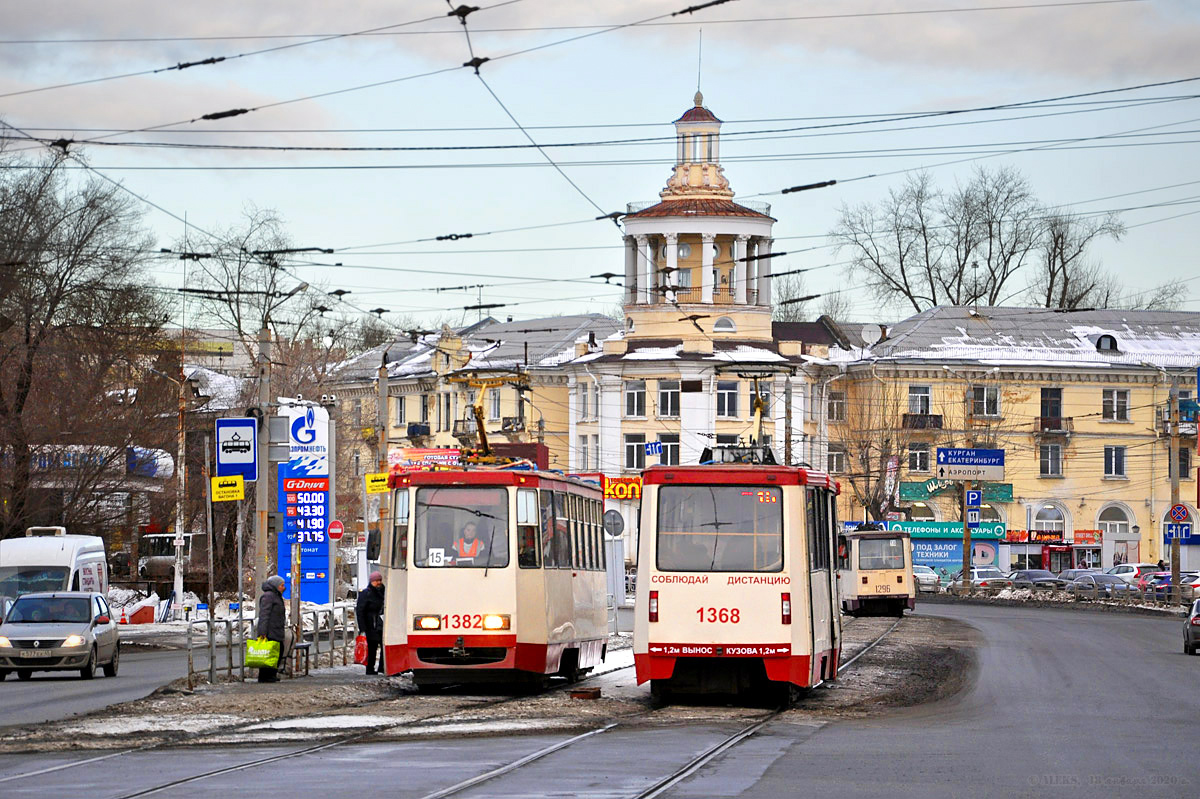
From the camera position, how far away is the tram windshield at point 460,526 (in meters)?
23.6

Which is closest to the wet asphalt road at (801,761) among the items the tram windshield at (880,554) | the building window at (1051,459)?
the tram windshield at (880,554)

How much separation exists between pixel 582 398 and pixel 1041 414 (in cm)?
2308

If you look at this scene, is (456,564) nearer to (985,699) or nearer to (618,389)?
(985,699)

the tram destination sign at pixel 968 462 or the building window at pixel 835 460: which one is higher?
the building window at pixel 835 460

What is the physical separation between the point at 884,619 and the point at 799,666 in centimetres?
3266

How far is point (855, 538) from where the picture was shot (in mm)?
56188

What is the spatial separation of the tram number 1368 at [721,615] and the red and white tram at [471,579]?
3094 mm

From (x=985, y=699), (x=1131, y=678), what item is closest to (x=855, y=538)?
(x=1131, y=678)

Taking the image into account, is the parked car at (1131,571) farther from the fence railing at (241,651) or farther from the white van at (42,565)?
the white van at (42,565)

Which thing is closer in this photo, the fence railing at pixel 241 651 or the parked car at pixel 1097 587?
the fence railing at pixel 241 651

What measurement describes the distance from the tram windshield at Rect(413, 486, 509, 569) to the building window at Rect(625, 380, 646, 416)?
7035 cm

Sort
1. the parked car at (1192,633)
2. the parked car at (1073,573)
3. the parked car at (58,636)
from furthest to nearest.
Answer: the parked car at (1073,573)
the parked car at (1192,633)
the parked car at (58,636)

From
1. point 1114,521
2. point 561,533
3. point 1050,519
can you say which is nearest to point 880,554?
point 561,533

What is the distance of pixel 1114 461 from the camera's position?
94.2 meters
